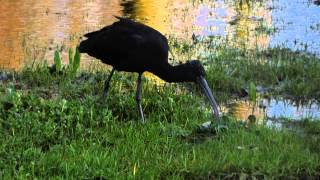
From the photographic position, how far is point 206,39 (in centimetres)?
1387

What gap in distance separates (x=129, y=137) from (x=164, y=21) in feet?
31.8

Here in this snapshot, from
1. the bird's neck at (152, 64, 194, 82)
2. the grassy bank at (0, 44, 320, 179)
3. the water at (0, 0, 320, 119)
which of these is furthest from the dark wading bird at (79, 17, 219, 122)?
the water at (0, 0, 320, 119)

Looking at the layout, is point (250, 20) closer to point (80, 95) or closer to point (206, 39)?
point (206, 39)

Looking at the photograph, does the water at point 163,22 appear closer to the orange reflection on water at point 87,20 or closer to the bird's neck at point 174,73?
the orange reflection on water at point 87,20

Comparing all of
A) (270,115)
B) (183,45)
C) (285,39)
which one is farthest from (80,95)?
(285,39)

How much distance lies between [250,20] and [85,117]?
31.9 ft

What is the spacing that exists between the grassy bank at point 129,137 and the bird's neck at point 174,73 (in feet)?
1.10

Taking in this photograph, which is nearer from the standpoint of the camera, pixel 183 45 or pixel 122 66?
pixel 122 66

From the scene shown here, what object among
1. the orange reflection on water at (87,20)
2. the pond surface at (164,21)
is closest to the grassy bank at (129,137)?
the orange reflection on water at (87,20)

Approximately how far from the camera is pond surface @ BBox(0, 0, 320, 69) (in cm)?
1311

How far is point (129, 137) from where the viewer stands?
699 centimetres

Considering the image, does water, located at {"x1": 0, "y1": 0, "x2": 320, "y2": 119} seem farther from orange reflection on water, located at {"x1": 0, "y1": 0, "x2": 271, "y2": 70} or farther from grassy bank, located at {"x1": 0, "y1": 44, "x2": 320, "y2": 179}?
grassy bank, located at {"x1": 0, "y1": 44, "x2": 320, "y2": 179}

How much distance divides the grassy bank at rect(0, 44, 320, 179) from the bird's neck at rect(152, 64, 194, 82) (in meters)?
0.33

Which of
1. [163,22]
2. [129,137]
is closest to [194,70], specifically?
[129,137]
